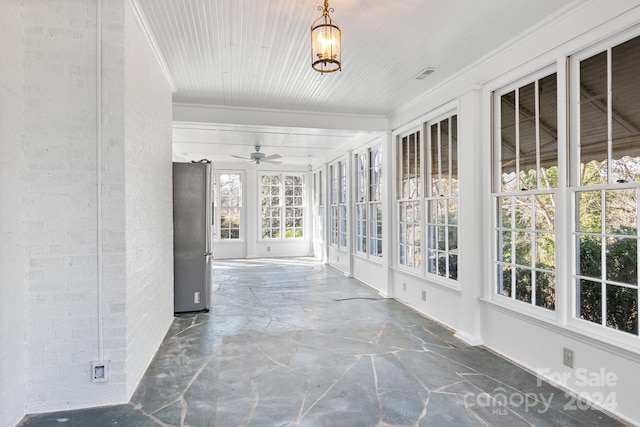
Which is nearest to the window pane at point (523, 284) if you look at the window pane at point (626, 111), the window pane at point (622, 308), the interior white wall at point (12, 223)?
the window pane at point (622, 308)

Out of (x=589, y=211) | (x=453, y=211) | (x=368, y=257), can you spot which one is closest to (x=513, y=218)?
(x=589, y=211)

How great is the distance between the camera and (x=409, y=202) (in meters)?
5.57

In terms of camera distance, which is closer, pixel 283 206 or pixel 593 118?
pixel 593 118

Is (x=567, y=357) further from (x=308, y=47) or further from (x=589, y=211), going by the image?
(x=308, y=47)

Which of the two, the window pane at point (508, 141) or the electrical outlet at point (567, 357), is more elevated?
the window pane at point (508, 141)

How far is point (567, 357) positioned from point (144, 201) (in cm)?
369

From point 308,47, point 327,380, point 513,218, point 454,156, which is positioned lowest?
point 327,380

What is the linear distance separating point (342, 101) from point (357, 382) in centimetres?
373

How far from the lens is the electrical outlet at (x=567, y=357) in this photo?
2.89 m

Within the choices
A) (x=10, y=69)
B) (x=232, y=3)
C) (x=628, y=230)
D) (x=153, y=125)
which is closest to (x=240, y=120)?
(x=153, y=125)

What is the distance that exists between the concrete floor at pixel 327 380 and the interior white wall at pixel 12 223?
12.5 inches

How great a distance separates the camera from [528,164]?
3.44 meters

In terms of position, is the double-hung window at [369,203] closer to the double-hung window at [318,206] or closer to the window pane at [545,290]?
the double-hung window at [318,206]

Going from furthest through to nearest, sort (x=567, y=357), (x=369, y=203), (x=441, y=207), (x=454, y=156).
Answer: (x=369, y=203)
(x=441, y=207)
(x=454, y=156)
(x=567, y=357)
